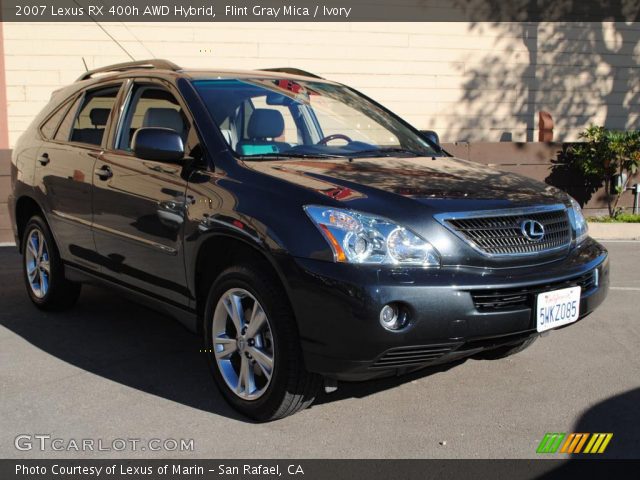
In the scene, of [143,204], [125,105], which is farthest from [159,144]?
[125,105]

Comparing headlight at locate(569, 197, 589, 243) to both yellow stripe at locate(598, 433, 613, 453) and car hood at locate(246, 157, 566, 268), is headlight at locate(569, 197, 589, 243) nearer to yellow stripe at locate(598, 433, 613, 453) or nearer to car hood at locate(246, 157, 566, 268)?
car hood at locate(246, 157, 566, 268)

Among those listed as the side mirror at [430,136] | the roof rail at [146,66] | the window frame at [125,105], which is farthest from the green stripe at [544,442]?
the roof rail at [146,66]

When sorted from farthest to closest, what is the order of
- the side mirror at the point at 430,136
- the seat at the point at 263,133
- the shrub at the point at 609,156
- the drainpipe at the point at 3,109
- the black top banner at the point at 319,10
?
1. the shrub at the point at 609,156
2. the black top banner at the point at 319,10
3. the drainpipe at the point at 3,109
4. the side mirror at the point at 430,136
5. the seat at the point at 263,133

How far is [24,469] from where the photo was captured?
3.46m

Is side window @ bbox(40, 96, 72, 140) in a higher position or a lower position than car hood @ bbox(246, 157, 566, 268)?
higher

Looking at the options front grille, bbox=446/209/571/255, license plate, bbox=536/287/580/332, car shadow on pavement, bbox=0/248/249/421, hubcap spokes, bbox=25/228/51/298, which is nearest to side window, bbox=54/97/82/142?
hubcap spokes, bbox=25/228/51/298

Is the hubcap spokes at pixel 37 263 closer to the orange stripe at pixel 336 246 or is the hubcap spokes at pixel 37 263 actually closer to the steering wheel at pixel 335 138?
the steering wheel at pixel 335 138

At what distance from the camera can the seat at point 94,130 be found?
17.4 ft

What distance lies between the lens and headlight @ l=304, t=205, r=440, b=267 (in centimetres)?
345

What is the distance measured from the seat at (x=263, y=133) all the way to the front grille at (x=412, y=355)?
4.80ft

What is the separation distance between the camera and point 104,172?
4.95 m

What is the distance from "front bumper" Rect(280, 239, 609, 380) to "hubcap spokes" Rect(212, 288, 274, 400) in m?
0.35

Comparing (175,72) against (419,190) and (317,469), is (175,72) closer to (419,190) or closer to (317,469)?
(419,190)

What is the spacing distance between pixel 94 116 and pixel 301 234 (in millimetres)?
2585
